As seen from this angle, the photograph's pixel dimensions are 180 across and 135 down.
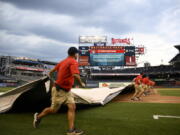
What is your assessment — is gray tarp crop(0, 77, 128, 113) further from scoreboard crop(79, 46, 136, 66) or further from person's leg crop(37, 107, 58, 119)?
scoreboard crop(79, 46, 136, 66)

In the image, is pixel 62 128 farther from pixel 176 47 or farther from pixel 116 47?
pixel 176 47

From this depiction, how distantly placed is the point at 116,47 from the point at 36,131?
36.7m

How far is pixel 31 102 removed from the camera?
5.80 meters

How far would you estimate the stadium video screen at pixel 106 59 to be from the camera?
38562 mm

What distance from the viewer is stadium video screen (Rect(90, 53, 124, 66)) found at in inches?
1518

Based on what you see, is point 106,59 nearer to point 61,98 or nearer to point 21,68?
point 21,68

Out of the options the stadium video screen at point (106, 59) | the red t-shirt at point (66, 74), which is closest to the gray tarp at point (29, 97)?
the red t-shirt at point (66, 74)

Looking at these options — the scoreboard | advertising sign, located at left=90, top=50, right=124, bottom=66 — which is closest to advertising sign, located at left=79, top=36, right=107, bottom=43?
the scoreboard

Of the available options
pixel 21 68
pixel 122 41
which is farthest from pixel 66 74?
pixel 21 68

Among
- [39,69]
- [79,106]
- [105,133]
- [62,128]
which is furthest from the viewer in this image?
[39,69]

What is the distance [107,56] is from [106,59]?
2.31 ft

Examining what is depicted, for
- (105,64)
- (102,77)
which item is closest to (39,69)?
(102,77)

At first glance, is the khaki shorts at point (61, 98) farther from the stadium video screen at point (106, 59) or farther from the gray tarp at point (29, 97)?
the stadium video screen at point (106, 59)

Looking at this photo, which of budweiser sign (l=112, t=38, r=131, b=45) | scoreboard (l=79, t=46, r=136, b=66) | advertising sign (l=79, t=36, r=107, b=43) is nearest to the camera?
scoreboard (l=79, t=46, r=136, b=66)
